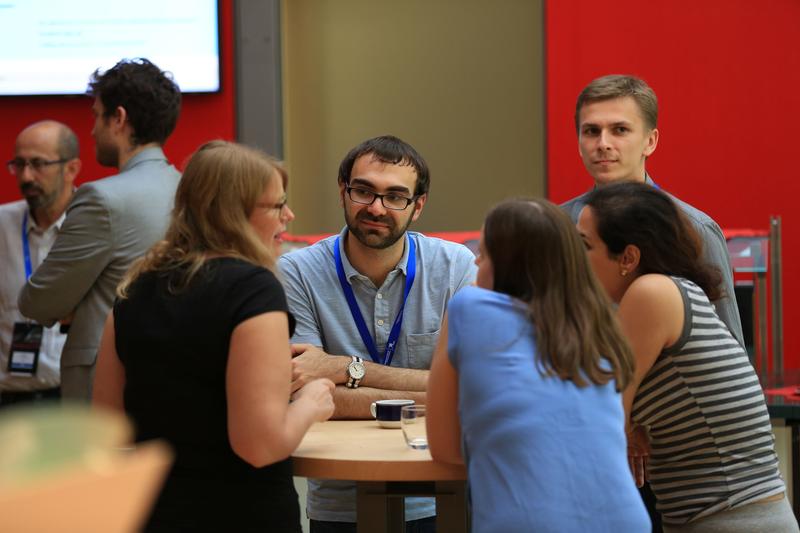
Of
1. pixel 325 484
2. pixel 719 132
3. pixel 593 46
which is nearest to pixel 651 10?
pixel 593 46

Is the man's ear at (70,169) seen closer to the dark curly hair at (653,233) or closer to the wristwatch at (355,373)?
the wristwatch at (355,373)

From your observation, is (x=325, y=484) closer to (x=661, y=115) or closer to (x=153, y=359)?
(x=153, y=359)

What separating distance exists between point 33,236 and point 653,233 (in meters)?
2.44

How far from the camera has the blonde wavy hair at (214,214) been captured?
5.98ft

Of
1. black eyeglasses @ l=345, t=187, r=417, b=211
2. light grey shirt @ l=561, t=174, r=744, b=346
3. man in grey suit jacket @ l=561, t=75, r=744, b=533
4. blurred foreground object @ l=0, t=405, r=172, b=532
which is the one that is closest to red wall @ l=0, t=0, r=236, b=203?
man in grey suit jacket @ l=561, t=75, r=744, b=533

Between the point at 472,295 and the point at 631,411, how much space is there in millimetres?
539

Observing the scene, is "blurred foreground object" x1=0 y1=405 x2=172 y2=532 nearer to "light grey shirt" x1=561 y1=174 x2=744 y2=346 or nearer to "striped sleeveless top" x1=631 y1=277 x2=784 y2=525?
"striped sleeveless top" x1=631 y1=277 x2=784 y2=525

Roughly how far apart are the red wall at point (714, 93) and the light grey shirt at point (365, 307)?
9.44ft

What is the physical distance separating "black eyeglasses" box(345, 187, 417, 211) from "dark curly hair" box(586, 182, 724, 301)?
0.67m

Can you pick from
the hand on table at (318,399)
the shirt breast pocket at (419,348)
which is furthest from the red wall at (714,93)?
the hand on table at (318,399)

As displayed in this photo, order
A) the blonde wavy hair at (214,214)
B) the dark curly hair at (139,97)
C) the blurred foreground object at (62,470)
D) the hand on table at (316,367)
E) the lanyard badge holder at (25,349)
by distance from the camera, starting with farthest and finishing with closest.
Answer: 1. the lanyard badge holder at (25,349)
2. the dark curly hair at (139,97)
3. the hand on table at (316,367)
4. the blonde wavy hair at (214,214)
5. the blurred foreground object at (62,470)

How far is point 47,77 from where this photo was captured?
5570mm

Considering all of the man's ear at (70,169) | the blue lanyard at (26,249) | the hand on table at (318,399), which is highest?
the man's ear at (70,169)

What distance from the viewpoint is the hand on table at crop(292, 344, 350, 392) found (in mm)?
2334
